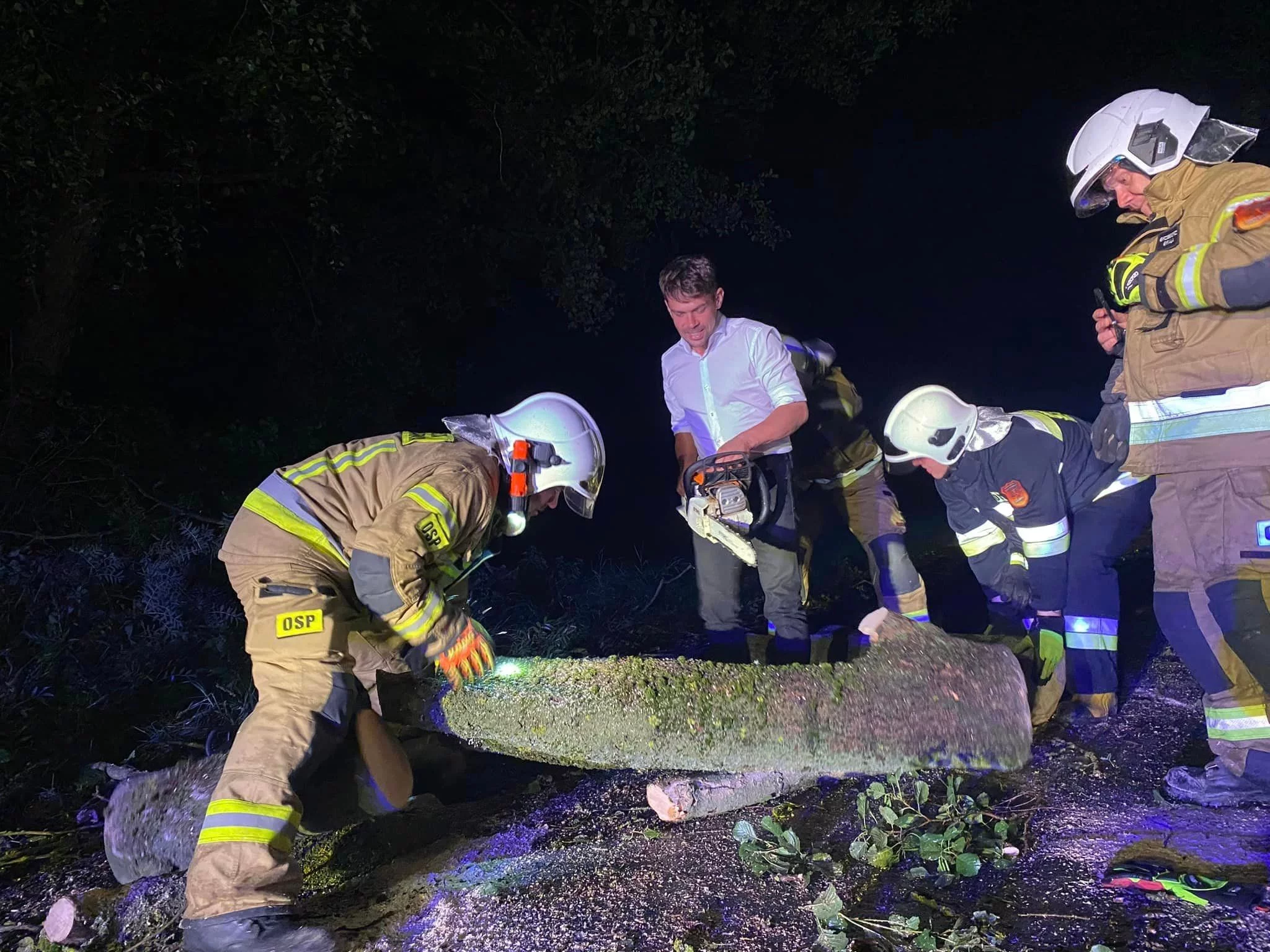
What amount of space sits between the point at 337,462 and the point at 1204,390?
3125 mm

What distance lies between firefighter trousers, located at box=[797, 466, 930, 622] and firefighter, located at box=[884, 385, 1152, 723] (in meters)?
0.53

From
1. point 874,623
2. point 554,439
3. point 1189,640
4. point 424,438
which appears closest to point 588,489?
point 554,439

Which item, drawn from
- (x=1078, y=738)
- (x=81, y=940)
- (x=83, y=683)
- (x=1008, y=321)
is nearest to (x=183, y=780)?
(x=81, y=940)

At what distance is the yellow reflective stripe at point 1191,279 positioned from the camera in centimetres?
242

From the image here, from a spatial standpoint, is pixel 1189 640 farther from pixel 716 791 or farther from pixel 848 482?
pixel 848 482

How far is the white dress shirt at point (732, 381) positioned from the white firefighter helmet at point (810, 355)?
1.01 feet

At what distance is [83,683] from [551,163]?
504 centimetres

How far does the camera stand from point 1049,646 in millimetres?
3598

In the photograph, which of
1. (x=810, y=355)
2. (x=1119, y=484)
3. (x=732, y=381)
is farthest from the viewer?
(x=810, y=355)

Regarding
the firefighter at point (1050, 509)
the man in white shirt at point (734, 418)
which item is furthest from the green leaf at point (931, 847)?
the man in white shirt at point (734, 418)

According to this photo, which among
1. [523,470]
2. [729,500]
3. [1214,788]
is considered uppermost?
[523,470]

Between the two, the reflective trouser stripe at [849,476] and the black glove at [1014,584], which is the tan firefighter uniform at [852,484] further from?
the black glove at [1014,584]

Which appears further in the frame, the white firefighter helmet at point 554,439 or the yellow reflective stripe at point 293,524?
the white firefighter helmet at point 554,439

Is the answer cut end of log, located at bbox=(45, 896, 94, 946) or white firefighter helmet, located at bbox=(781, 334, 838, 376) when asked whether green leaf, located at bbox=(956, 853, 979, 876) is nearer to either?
white firefighter helmet, located at bbox=(781, 334, 838, 376)
